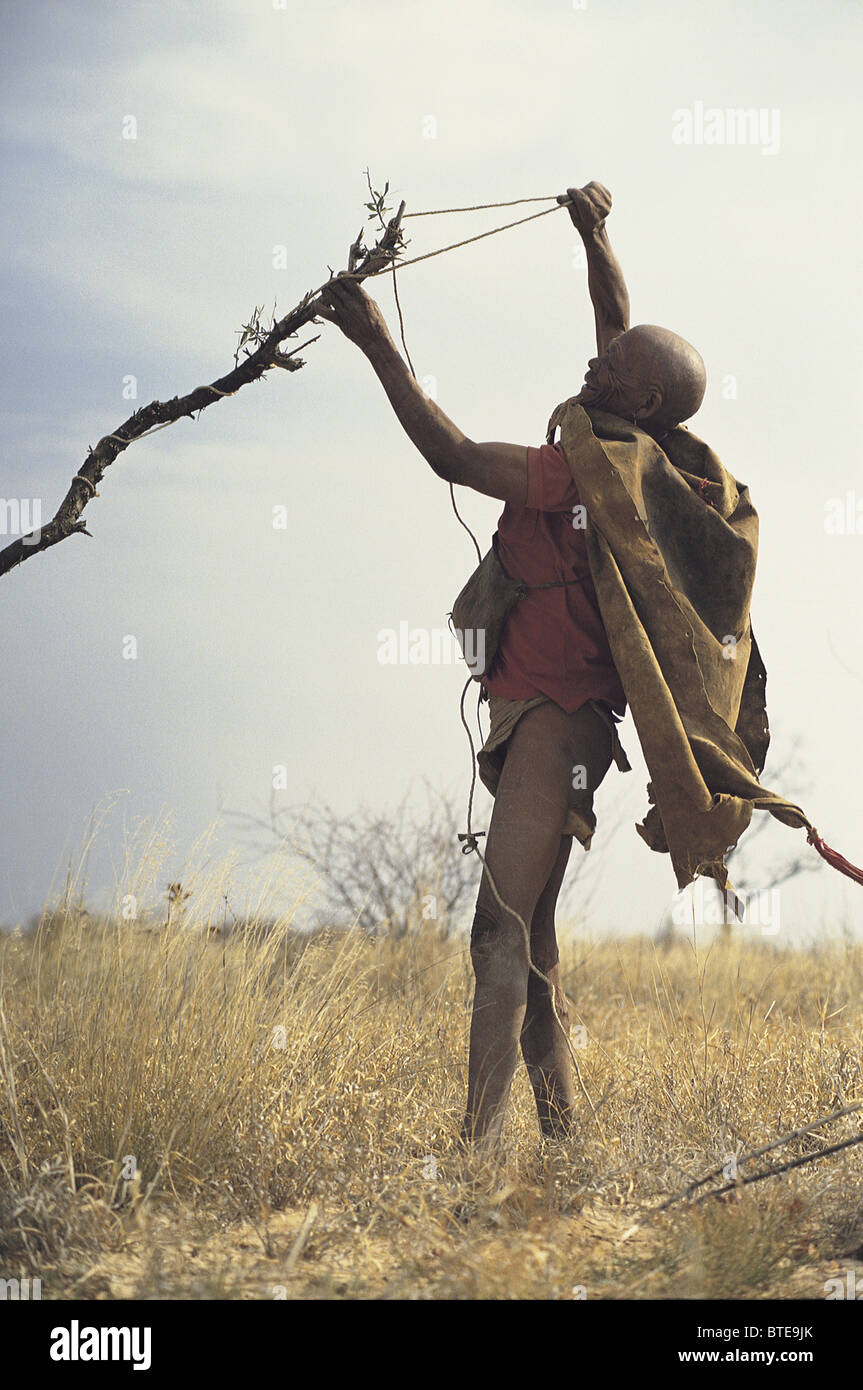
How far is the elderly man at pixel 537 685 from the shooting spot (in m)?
3.23

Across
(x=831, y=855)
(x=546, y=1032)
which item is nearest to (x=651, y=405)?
(x=831, y=855)

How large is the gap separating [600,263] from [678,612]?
118cm

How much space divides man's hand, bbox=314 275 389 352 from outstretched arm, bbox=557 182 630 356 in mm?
797

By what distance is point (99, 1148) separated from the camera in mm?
3170

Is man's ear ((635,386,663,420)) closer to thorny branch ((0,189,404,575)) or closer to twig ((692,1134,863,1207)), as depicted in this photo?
thorny branch ((0,189,404,575))

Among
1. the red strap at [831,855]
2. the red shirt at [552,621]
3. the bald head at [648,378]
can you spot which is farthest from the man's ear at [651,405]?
the red strap at [831,855]

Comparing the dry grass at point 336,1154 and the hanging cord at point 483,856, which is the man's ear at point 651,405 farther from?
the dry grass at point 336,1154

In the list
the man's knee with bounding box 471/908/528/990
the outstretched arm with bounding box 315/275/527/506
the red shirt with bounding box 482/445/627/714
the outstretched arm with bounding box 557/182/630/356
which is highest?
the outstretched arm with bounding box 557/182/630/356

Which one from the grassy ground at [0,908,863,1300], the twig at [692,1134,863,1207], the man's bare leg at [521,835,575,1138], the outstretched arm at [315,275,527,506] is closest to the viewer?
the grassy ground at [0,908,863,1300]

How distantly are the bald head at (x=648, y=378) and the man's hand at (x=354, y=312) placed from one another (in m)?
0.64

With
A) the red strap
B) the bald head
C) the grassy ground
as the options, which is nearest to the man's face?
the bald head

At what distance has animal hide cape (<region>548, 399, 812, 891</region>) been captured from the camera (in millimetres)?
3238

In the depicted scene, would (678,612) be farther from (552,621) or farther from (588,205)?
(588,205)
